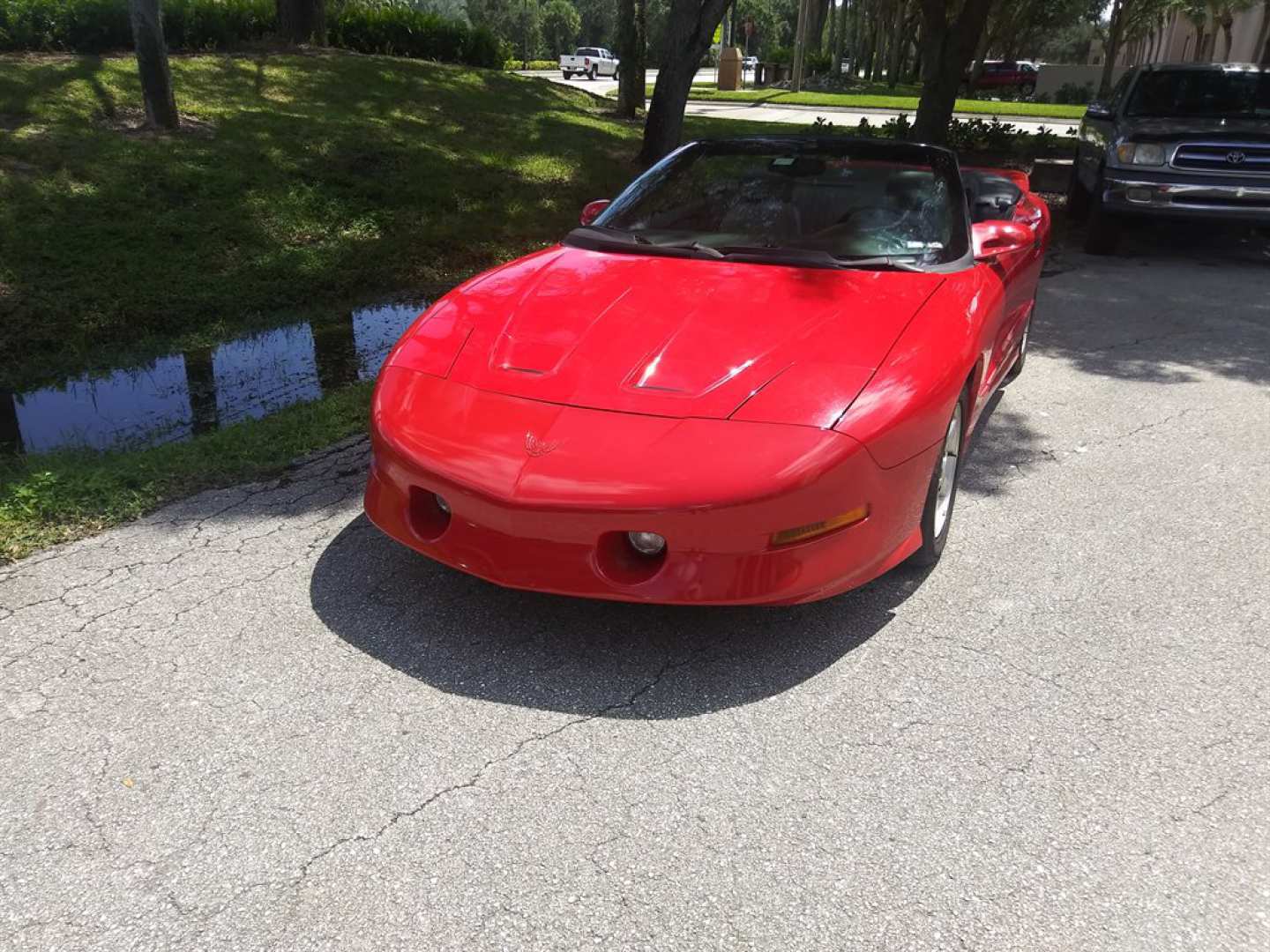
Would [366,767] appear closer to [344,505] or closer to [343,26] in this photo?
[344,505]

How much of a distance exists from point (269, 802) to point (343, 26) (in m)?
17.3

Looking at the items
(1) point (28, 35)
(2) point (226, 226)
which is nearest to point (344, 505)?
(2) point (226, 226)

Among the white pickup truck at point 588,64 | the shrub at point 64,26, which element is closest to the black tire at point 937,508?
the shrub at point 64,26

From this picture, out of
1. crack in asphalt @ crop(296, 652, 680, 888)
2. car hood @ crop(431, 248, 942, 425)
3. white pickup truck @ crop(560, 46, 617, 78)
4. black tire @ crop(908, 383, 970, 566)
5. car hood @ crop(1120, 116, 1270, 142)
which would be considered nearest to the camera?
crack in asphalt @ crop(296, 652, 680, 888)

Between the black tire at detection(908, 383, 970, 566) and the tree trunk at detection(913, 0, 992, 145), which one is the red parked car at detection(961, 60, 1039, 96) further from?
the black tire at detection(908, 383, 970, 566)

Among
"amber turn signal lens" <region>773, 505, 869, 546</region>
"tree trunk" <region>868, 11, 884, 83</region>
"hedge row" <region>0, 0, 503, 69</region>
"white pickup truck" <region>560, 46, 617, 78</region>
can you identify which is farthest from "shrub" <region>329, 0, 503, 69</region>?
"tree trunk" <region>868, 11, 884, 83</region>

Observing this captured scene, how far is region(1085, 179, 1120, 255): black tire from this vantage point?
29.7ft

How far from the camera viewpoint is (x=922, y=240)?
12.6ft

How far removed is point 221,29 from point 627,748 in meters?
14.6

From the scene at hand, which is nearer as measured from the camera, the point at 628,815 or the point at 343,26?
the point at 628,815

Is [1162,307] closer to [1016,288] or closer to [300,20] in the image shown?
[1016,288]

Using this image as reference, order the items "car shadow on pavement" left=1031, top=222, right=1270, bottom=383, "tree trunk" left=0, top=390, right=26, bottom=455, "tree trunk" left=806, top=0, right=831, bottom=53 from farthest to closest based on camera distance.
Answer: "tree trunk" left=806, top=0, right=831, bottom=53 → "car shadow on pavement" left=1031, top=222, right=1270, bottom=383 → "tree trunk" left=0, top=390, right=26, bottom=455

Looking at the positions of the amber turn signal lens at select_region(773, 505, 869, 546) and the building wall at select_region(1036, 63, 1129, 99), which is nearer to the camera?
the amber turn signal lens at select_region(773, 505, 869, 546)

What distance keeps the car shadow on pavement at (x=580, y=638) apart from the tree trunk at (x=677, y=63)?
7712 millimetres
